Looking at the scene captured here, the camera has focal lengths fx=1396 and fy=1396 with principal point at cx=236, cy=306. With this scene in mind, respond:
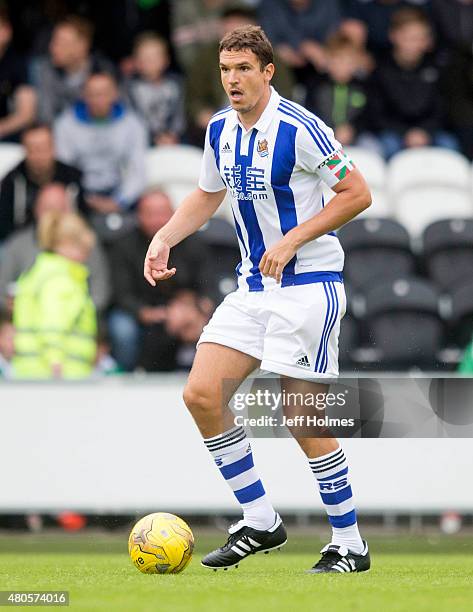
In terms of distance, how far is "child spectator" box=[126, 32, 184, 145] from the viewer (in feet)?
44.1

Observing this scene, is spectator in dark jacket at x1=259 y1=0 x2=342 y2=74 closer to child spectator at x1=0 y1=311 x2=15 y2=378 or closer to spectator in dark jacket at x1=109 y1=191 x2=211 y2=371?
spectator in dark jacket at x1=109 y1=191 x2=211 y2=371

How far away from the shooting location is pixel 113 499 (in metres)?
Result: 9.57

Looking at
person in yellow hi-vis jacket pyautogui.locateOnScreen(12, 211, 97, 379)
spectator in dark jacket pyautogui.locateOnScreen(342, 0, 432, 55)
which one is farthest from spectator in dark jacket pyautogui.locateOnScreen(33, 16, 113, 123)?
spectator in dark jacket pyautogui.locateOnScreen(342, 0, 432, 55)

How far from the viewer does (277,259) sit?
6.55m

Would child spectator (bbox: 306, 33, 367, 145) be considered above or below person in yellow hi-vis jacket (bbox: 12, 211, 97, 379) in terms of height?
above

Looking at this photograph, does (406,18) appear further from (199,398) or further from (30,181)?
(199,398)

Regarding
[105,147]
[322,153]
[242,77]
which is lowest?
[322,153]

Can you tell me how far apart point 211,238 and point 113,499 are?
309 centimetres

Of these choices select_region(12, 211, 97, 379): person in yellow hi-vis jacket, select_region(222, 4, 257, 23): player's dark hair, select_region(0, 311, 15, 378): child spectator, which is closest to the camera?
select_region(12, 211, 97, 379): person in yellow hi-vis jacket

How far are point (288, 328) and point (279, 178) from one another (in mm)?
732

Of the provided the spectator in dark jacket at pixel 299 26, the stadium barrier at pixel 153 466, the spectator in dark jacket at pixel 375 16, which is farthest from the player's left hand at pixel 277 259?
the spectator in dark jacket at pixel 375 16

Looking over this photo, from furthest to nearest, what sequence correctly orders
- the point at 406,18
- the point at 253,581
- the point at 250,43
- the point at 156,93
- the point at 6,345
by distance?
the point at 406,18 → the point at 156,93 → the point at 6,345 → the point at 250,43 → the point at 253,581

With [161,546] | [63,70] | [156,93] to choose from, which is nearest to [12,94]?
[63,70]

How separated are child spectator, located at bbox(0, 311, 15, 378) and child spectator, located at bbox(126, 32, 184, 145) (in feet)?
11.7
